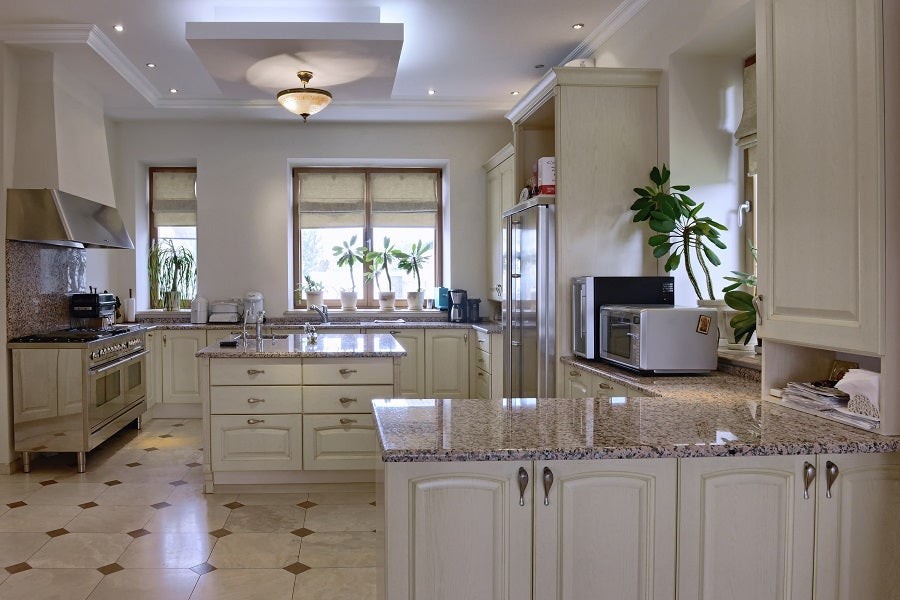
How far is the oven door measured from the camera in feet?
14.9

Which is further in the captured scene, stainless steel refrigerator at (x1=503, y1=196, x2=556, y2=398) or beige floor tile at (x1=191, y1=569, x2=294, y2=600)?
stainless steel refrigerator at (x1=503, y1=196, x2=556, y2=398)

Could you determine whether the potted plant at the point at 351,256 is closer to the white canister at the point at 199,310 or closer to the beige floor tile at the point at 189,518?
the white canister at the point at 199,310

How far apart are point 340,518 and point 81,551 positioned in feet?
3.93

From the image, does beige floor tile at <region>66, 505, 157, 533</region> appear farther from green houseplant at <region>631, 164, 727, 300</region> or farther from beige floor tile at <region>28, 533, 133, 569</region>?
green houseplant at <region>631, 164, 727, 300</region>

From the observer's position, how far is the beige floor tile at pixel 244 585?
2.66 metres

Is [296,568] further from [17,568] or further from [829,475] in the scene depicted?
[829,475]

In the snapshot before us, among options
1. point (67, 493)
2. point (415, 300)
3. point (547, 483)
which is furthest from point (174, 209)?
point (547, 483)

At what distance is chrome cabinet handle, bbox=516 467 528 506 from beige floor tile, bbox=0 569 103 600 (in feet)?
6.51


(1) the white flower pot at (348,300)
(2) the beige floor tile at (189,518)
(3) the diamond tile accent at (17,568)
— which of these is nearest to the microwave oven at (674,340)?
(2) the beige floor tile at (189,518)

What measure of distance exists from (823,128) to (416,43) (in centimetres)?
330

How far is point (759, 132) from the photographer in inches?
91.6

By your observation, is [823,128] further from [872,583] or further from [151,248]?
[151,248]

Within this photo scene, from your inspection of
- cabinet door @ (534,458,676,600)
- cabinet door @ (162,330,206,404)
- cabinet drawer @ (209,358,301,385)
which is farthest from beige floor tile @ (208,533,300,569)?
cabinet door @ (162,330,206,404)

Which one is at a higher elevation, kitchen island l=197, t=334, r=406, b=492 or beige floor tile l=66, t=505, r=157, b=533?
kitchen island l=197, t=334, r=406, b=492
